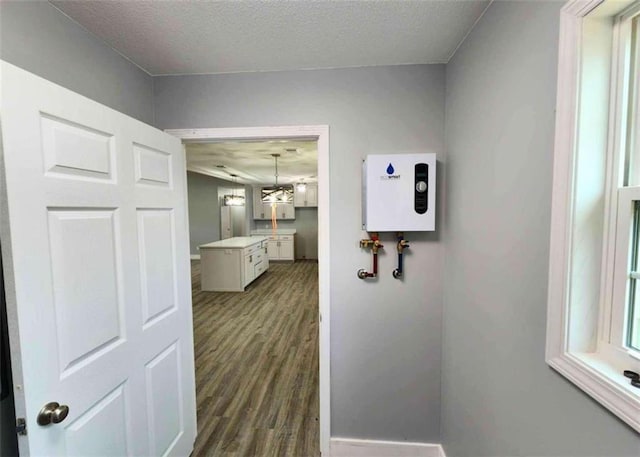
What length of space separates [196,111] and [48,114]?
0.81 m

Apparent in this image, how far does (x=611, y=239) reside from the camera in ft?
2.30

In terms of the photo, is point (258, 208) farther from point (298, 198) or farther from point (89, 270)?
point (89, 270)

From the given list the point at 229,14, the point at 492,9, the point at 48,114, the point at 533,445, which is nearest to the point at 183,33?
the point at 229,14

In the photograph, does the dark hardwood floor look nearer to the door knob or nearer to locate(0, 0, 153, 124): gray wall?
the door knob

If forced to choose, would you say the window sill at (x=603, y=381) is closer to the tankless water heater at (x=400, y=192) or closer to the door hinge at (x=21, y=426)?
the tankless water heater at (x=400, y=192)

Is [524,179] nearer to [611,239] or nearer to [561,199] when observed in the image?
[561,199]

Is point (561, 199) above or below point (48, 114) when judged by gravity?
below

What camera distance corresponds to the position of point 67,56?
1.13 meters

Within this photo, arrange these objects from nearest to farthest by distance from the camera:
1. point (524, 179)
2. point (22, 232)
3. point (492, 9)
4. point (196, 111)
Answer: point (22, 232)
point (524, 179)
point (492, 9)
point (196, 111)

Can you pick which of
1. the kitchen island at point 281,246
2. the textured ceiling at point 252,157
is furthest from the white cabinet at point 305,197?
the textured ceiling at point 252,157

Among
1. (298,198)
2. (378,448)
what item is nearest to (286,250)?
(298,198)

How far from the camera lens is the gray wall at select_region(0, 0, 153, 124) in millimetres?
952

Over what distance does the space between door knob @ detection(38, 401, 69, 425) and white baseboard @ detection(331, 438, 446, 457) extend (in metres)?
1.42

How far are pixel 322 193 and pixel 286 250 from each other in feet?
21.1
